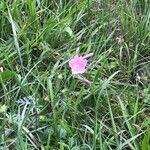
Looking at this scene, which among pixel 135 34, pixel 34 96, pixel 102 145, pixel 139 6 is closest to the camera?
pixel 102 145

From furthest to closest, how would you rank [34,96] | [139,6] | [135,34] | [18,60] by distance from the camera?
[139,6]
[135,34]
[18,60]
[34,96]

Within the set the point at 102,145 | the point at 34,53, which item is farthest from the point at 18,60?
the point at 102,145

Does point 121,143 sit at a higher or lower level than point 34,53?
lower

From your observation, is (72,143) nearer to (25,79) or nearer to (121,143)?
(121,143)

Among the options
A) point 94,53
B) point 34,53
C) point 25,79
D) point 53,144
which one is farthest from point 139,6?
point 53,144

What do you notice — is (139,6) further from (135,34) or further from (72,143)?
(72,143)

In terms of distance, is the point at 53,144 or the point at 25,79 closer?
the point at 53,144
